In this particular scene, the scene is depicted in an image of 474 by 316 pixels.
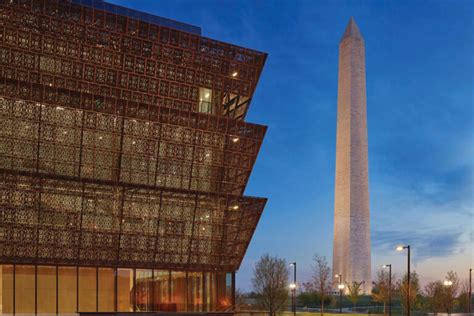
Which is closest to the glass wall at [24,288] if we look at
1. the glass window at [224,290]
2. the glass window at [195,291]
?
the glass window at [195,291]

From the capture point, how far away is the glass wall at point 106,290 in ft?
137

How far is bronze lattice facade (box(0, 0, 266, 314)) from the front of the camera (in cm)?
4034

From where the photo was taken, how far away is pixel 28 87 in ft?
131

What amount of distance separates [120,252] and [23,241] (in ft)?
22.5

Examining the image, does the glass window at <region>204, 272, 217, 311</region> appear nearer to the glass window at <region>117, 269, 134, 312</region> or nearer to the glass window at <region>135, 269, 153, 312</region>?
the glass window at <region>135, 269, 153, 312</region>

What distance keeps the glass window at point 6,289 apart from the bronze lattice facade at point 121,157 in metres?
0.07

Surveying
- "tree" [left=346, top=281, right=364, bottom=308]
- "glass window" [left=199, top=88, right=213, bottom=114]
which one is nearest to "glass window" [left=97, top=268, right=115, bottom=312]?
"glass window" [left=199, top=88, right=213, bottom=114]

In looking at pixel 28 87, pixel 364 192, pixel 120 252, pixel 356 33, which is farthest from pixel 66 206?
pixel 356 33

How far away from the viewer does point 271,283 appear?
5838 centimetres

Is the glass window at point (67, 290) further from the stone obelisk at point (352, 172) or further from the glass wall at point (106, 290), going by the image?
the stone obelisk at point (352, 172)

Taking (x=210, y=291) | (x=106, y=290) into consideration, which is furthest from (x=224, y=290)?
(x=106, y=290)

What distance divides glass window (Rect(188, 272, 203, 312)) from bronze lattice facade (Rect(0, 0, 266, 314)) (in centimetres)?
8

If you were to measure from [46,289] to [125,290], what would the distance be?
5807 mm

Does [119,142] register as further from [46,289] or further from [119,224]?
[46,289]
